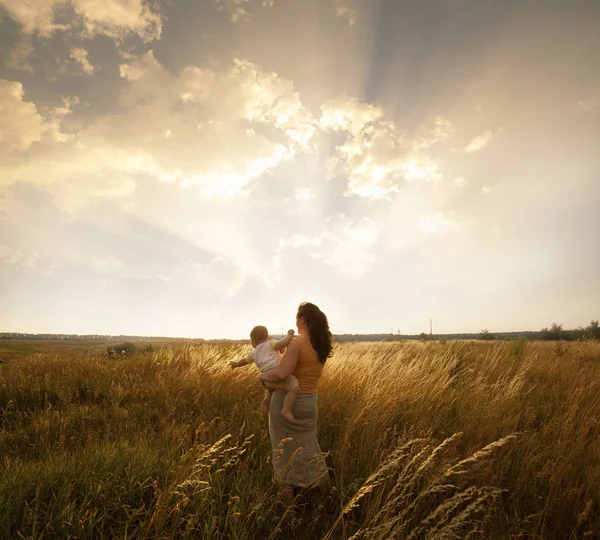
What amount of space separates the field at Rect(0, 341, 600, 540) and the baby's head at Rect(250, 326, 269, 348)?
97cm

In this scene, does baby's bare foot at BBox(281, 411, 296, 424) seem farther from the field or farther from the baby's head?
the baby's head

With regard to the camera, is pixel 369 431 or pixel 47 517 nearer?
pixel 47 517

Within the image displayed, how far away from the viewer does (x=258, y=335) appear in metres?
3.55

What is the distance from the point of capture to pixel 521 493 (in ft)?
10.4

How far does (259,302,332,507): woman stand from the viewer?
2.92m

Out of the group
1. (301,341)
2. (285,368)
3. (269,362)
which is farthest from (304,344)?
(269,362)

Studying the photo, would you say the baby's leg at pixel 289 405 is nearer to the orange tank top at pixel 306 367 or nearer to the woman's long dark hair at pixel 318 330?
the orange tank top at pixel 306 367

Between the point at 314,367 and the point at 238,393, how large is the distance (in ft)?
10.4

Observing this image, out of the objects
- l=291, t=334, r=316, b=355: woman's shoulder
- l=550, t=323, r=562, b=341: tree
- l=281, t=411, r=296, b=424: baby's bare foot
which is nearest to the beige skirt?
l=281, t=411, r=296, b=424: baby's bare foot

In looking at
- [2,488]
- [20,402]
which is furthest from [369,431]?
[20,402]

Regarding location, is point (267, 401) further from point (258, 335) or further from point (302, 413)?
point (258, 335)

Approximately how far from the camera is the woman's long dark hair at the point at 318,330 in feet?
10.2

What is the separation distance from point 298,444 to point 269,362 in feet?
2.55

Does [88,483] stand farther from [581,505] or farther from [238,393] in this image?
[581,505]
